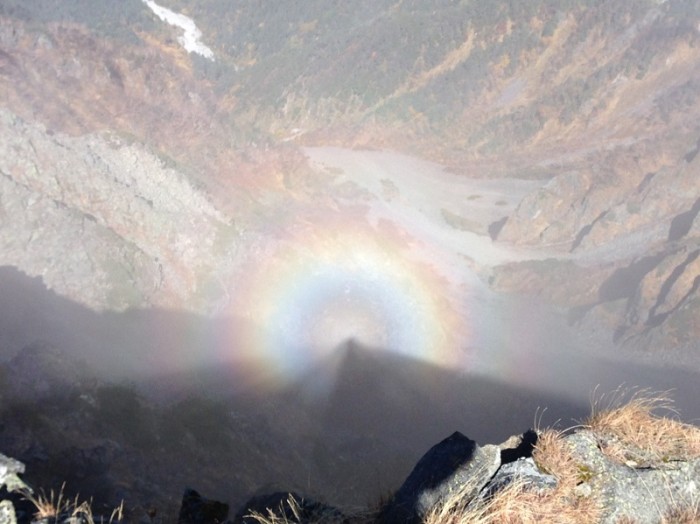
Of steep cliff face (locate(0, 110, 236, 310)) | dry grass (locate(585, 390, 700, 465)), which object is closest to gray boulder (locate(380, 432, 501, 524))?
dry grass (locate(585, 390, 700, 465))

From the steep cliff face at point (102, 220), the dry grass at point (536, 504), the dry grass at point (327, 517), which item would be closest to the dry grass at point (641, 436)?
the dry grass at point (536, 504)

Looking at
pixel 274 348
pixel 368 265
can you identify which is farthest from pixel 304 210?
pixel 274 348

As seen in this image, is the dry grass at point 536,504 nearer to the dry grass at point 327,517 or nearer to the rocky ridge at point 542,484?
the rocky ridge at point 542,484

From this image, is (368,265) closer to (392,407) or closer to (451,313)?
(451,313)

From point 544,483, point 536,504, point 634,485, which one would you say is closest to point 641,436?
point 634,485

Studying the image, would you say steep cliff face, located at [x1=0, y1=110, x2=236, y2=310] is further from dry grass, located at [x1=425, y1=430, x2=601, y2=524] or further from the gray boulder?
dry grass, located at [x1=425, y1=430, x2=601, y2=524]

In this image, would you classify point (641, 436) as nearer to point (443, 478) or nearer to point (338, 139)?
point (443, 478)
